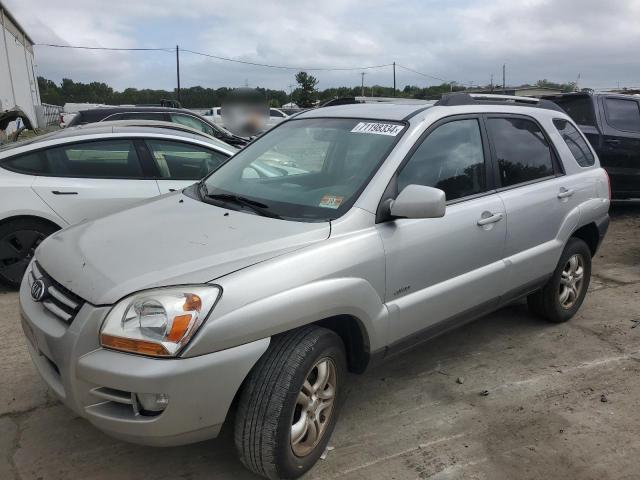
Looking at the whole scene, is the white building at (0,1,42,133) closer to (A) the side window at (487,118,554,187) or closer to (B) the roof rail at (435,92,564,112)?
(B) the roof rail at (435,92,564,112)

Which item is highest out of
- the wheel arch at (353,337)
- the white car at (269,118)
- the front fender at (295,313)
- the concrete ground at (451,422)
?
the white car at (269,118)

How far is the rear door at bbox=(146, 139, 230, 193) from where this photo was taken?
5566 millimetres

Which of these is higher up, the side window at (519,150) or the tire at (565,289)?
the side window at (519,150)

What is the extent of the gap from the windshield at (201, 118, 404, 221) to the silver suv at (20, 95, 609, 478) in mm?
13

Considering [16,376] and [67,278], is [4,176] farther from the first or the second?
[67,278]

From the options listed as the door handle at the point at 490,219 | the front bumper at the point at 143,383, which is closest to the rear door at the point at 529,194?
the door handle at the point at 490,219

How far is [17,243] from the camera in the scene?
198 inches

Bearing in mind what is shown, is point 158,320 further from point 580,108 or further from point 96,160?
point 580,108

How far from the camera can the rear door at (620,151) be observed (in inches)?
325

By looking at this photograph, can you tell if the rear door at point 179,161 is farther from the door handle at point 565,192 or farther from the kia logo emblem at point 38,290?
the door handle at point 565,192

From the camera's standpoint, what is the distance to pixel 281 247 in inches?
98.7

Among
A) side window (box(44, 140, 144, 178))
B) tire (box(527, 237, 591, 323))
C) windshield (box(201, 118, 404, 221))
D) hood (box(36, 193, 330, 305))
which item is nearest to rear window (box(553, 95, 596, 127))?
tire (box(527, 237, 591, 323))

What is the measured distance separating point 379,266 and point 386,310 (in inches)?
9.8

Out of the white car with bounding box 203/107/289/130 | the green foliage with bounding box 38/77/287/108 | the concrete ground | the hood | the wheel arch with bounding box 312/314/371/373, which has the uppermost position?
the green foliage with bounding box 38/77/287/108
